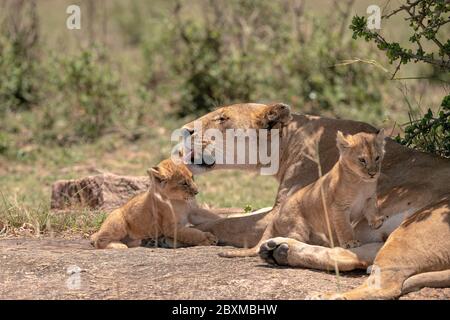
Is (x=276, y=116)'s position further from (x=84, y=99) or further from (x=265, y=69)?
(x=265, y=69)

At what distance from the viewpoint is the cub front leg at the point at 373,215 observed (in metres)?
5.92

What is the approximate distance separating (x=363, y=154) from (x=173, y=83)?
375 inches

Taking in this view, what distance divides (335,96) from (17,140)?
15.5 ft

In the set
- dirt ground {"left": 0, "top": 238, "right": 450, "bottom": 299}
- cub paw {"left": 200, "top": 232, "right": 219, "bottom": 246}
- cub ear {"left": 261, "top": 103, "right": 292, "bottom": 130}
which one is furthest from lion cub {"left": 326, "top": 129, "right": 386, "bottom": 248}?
Answer: cub paw {"left": 200, "top": 232, "right": 219, "bottom": 246}

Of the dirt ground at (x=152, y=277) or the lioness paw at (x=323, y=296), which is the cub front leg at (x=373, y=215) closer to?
the dirt ground at (x=152, y=277)

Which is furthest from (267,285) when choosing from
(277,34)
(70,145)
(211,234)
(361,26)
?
(277,34)

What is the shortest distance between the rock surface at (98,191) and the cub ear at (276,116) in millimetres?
2076

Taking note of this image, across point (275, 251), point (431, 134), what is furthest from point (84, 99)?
point (275, 251)

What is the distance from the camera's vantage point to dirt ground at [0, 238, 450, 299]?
527 cm

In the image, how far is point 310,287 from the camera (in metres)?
5.33

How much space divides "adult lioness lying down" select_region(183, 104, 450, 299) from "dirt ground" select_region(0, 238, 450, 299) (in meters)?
0.11

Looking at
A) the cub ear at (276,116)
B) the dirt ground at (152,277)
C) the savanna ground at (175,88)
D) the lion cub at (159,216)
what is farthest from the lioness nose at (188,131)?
the savanna ground at (175,88)

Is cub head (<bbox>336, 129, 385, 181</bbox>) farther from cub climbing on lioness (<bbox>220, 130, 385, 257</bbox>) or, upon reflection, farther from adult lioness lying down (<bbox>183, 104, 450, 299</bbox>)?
adult lioness lying down (<bbox>183, 104, 450, 299</bbox>)
